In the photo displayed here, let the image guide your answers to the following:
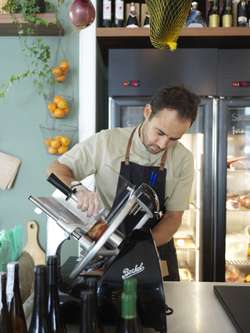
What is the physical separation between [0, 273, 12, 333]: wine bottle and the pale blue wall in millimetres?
1727

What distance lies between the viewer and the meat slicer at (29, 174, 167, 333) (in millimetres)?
874

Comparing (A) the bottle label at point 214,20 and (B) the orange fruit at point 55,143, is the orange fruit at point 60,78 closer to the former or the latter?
(B) the orange fruit at point 55,143

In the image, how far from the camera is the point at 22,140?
2.50 metres

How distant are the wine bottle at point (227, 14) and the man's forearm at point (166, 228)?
1.30 m

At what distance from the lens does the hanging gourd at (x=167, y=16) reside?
774 mm

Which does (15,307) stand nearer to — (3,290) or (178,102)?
(3,290)

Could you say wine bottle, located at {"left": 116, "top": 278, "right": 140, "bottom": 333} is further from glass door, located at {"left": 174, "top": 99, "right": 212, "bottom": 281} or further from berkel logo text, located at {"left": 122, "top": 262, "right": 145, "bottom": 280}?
glass door, located at {"left": 174, "top": 99, "right": 212, "bottom": 281}

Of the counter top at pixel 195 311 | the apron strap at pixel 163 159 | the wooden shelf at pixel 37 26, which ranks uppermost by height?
the wooden shelf at pixel 37 26

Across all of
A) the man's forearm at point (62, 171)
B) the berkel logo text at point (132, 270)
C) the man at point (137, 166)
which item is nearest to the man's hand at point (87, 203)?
the berkel logo text at point (132, 270)

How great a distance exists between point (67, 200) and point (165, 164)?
2.38 ft

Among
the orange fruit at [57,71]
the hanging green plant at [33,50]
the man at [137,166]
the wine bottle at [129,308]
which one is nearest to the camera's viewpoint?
the wine bottle at [129,308]

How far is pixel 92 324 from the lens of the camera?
2.43 feet

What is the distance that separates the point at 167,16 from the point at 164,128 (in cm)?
64

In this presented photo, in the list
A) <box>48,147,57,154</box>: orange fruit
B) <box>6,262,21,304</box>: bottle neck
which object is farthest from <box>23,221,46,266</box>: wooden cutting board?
<box>6,262,21,304</box>: bottle neck
